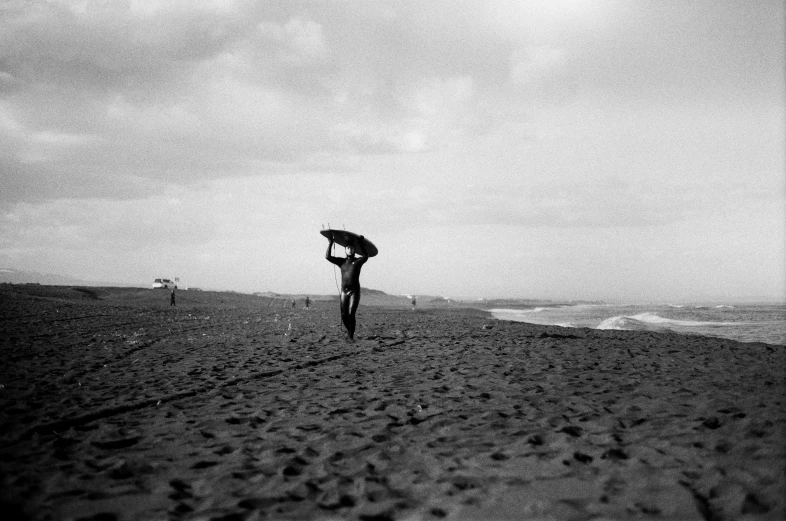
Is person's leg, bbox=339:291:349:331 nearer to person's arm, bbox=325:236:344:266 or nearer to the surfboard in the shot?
person's arm, bbox=325:236:344:266

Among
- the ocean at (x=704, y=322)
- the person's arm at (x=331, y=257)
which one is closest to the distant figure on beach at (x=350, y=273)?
the person's arm at (x=331, y=257)

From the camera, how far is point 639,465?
167 inches

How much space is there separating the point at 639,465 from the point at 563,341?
945cm

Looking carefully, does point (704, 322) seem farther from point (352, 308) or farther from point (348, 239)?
point (348, 239)

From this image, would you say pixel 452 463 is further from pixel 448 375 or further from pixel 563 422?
pixel 448 375

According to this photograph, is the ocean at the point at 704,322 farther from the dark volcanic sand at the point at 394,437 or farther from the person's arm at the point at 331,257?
the person's arm at the point at 331,257

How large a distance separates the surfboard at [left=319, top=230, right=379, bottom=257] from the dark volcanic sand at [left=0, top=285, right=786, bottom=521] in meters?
4.07

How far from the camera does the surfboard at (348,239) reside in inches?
518

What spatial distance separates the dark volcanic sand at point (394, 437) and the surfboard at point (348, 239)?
4065mm

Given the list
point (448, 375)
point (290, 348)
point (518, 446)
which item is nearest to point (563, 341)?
point (448, 375)

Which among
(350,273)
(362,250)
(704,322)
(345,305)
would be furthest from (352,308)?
(704,322)

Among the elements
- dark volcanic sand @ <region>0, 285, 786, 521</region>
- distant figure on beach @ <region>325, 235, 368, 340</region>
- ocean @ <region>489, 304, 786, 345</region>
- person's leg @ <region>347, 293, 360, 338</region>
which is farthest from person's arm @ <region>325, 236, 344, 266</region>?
ocean @ <region>489, 304, 786, 345</region>

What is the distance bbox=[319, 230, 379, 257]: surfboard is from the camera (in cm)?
1315

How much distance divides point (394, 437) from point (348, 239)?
8736mm
